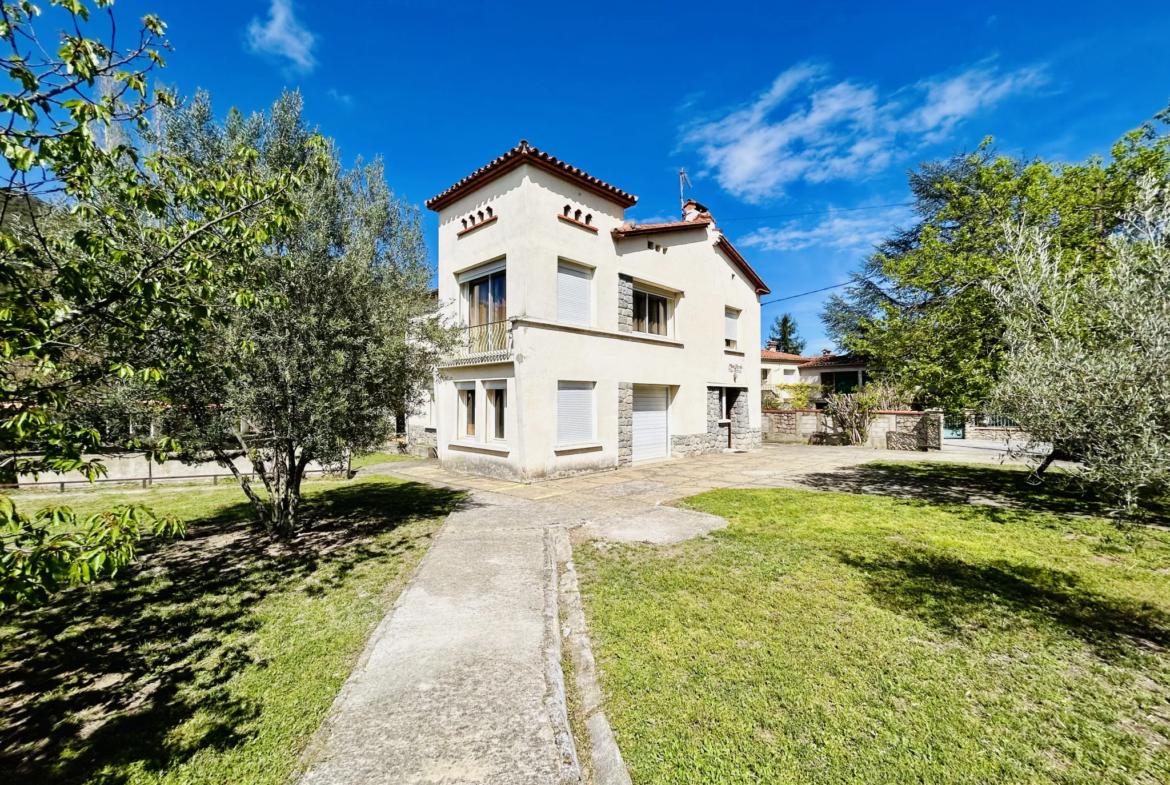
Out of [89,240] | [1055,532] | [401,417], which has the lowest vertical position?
[1055,532]

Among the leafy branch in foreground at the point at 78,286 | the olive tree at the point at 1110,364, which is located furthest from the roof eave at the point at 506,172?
the olive tree at the point at 1110,364

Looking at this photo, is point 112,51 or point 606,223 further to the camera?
point 606,223

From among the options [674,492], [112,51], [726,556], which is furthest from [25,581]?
[674,492]

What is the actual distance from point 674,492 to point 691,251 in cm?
934

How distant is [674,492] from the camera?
33.2 ft

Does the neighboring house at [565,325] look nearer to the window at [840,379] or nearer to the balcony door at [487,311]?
the balcony door at [487,311]

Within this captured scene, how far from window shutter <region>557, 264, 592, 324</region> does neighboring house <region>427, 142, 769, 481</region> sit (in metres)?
0.04

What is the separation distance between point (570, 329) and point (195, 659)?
9547mm

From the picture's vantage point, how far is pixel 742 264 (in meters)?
18.5

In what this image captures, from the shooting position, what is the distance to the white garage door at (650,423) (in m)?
14.5

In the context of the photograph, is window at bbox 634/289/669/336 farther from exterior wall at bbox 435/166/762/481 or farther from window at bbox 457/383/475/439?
window at bbox 457/383/475/439

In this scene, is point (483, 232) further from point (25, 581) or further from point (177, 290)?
point (25, 581)

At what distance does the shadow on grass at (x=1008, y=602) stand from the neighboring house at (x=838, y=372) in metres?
27.2

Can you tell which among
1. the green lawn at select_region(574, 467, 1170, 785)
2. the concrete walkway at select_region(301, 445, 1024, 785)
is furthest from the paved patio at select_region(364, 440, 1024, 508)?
the green lawn at select_region(574, 467, 1170, 785)
